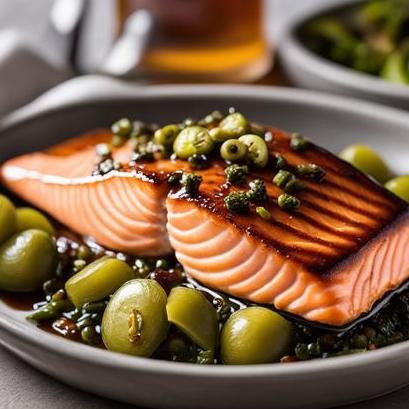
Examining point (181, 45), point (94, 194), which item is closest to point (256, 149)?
point (94, 194)

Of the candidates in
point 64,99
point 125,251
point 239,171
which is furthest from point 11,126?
point 239,171

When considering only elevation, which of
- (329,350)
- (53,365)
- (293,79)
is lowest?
(293,79)

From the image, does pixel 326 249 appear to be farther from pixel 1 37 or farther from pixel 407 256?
pixel 1 37

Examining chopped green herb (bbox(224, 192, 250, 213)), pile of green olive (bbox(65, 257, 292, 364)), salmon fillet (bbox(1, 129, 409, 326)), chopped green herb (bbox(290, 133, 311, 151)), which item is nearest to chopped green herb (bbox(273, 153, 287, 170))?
salmon fillet (bbox(1, 129, 409, 326))

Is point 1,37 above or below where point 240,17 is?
above

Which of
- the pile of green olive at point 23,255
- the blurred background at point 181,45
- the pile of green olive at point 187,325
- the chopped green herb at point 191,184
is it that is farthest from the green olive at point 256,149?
the blurred background at point 181,45

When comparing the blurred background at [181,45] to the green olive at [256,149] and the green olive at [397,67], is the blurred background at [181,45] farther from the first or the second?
the green olive at [256,149]

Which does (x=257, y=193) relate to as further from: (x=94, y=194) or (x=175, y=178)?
(x=94, y=194)
